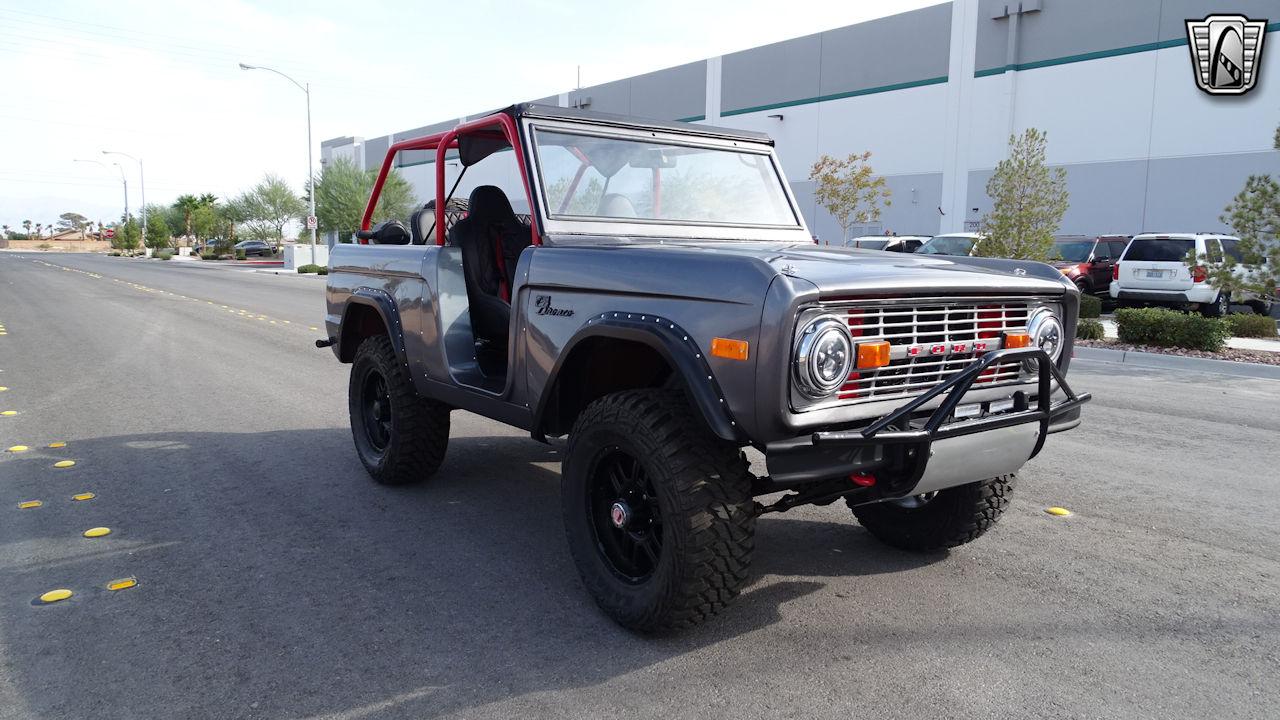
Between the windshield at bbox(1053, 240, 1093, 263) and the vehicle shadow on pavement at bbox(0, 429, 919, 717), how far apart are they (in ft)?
58.9

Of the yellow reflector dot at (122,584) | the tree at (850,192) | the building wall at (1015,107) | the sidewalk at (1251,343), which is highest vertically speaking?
the building wall at (1015,107)

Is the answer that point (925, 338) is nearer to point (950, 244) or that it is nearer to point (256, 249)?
point (950, 244)

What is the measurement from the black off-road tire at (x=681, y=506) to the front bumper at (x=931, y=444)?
20 cm

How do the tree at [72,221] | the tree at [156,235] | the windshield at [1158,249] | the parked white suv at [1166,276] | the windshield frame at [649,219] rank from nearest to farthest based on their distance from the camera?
the windshield frame at [649,219] → the parked white suv at [1166,276] → the windshield at [1158,249] → the tree at [156,235] → the tree at [72,221]

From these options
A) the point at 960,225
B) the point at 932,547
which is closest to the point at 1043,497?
the point at 932,547

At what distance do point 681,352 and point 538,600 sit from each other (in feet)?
4.24

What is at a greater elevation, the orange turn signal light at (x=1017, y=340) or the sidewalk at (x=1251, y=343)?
the orange turn signal light at (x=1017, y=340)

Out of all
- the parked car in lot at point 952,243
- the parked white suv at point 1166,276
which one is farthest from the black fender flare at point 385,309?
the parked car in lot at point 952,243

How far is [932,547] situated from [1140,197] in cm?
2548

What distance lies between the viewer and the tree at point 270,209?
67.8 meters

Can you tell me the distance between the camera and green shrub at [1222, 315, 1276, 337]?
1408 cm

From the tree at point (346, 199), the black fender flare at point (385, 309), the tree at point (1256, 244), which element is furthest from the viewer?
the tree at point (346, 199)

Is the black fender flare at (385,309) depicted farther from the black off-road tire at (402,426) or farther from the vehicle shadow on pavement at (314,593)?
the vehicle shadow on pavement at (314,593)

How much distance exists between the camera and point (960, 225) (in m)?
29.3
